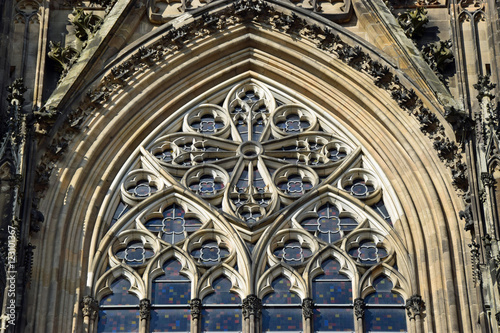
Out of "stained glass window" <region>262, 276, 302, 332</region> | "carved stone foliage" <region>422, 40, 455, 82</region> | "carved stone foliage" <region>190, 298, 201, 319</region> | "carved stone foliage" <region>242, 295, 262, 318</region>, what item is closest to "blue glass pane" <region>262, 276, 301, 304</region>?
"stained glass window" <region>262, 276, 302, 332</region>

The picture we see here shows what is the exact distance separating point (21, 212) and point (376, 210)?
671 cm

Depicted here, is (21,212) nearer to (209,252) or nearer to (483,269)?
(209,252)

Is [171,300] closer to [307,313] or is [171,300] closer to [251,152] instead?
[307,313]

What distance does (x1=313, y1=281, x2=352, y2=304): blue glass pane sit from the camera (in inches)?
1105

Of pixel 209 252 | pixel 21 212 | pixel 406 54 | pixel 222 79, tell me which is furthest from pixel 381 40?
pixel 21 212

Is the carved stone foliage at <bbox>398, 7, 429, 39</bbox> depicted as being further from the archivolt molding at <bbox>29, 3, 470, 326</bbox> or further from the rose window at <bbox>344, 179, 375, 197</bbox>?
the rose window at <bbox>344, 179, 375, 197</bbox>

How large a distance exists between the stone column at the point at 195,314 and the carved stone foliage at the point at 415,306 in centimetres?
370

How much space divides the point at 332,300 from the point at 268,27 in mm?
6384

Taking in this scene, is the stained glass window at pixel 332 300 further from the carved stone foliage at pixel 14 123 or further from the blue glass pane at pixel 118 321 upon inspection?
the carved stone foliage at pixel 14 123

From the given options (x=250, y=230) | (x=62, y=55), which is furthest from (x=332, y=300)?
(x=62, y=55)

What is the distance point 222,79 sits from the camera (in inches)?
1244

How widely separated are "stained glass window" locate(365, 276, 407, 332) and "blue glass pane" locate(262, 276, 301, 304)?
1305 millimetres

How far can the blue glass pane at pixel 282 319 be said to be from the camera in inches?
1092
